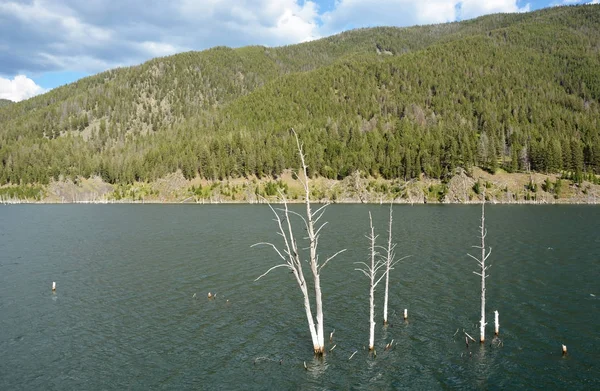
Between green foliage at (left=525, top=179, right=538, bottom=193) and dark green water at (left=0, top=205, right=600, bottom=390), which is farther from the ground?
green foliage at (left=525, top=179, right=538, bottom=193)

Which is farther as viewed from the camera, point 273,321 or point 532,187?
point 532,187

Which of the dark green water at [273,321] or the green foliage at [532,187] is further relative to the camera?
the green foliage at [532,187]

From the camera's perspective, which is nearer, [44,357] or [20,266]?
[44,357]

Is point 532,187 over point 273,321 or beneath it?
over

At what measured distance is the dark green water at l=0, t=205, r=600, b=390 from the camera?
27.0 metres

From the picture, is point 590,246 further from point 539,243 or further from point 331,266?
point 331,266

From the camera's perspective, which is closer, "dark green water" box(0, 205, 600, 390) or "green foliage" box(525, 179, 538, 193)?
"dark green water" box(0, 205, 600, 390)

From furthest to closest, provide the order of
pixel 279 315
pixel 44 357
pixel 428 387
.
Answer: pixel 279 315, pixel 44 357, pixel 428 387

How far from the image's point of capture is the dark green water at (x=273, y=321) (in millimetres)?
27031

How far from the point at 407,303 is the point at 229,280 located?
74.5 ft

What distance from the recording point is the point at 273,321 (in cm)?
3725

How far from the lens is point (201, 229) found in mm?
104125

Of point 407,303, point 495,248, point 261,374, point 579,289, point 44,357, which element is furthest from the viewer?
point 495,248

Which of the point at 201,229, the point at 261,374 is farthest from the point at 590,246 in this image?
the point at 201,229
